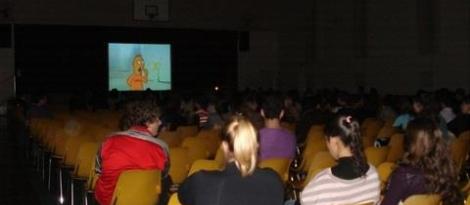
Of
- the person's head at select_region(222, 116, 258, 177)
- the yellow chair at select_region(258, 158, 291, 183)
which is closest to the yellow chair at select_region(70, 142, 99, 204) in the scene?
the yellow chair at select_region(258, 158, 291, 183)

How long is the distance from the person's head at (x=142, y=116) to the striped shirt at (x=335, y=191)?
166 centimetres

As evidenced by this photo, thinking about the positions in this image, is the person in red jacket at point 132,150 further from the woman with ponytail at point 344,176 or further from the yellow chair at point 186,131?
the yellow chair at point 186,131

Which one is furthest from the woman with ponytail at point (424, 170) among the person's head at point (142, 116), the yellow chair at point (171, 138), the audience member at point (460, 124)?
the audience member at point (460, 124)

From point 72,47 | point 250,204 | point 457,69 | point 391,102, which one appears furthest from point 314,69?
point 250,204

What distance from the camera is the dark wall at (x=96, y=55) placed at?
21172mm

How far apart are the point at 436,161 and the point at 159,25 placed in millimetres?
19461

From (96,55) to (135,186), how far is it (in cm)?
1761

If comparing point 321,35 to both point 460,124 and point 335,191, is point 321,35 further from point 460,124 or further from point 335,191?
point 335,191

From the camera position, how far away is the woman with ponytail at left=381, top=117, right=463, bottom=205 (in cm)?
365

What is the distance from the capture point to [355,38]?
21.2 meters

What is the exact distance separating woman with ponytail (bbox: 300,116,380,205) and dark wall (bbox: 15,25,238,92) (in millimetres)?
18600

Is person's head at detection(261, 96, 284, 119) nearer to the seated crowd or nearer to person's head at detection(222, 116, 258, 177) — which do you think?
the seated crowd

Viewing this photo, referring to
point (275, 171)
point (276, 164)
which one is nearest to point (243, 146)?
point (275, 171)

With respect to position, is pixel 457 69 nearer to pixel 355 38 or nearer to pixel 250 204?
pixel 355 38
